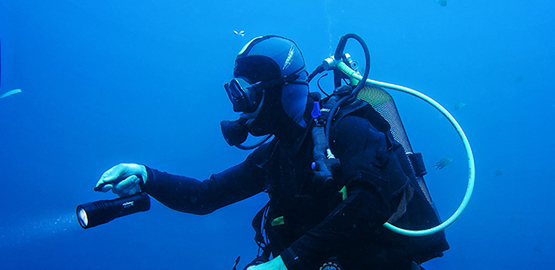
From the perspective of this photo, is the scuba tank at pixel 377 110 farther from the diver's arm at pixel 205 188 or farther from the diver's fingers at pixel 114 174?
the diver's fingers at pixel 114 174

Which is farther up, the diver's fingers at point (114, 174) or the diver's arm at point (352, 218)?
the diver's fingers at point (114, 174)

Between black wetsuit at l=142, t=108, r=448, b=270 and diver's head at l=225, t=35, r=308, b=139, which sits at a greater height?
diver's head at l=225, t=35, r=308, b=139

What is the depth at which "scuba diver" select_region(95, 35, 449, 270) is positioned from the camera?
1380 mm

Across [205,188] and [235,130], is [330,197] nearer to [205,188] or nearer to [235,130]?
[235,130]

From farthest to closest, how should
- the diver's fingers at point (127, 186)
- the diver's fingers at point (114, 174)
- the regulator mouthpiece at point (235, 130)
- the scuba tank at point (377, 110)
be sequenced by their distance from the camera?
the regulator mouthpiece at point (235, 130) → the diver's fingers at point (127, 186) → the diver's fingers at point (114, 174) → the scuba tank at point (377, 110)

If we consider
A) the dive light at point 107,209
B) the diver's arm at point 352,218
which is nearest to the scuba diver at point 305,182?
the diver's arm at point 352,218

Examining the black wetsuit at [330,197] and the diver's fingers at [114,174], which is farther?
the diver's fingers at [114,174]

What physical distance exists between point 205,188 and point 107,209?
3.06 ft

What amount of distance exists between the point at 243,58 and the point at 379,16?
39.2 m

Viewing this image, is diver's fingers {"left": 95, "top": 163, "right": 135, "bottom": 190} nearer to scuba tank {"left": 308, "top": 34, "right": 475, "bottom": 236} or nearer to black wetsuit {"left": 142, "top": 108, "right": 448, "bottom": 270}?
black wetsuit {"left": 142, "top": 108, "right": 448, "bottom": 270}

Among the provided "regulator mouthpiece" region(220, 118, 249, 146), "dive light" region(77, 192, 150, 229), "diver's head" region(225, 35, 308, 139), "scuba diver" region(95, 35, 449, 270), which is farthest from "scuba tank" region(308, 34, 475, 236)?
"dive light" region(77, 192, 150, 229)

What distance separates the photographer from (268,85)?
6.85 feet

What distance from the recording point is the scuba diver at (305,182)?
1380 mm

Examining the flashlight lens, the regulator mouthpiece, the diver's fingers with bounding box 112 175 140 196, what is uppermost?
the regulator mouthpiece
